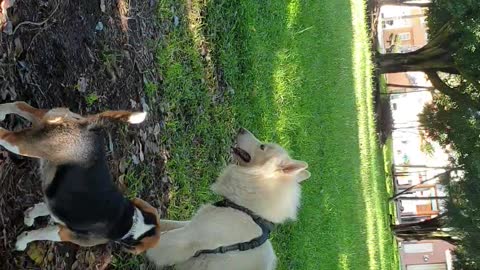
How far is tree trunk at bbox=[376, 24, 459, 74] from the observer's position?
15349 mm

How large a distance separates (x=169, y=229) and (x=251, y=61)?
377 centimetres

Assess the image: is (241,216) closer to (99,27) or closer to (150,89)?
(150,89)

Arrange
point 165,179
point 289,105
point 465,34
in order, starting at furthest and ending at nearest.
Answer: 1. point 465,34
2. point 289,105
3. point 165,179

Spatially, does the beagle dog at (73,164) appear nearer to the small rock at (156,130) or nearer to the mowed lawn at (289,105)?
the small rock at (156,130)

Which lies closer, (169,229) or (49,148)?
(49,148)

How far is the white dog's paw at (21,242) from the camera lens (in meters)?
3.79

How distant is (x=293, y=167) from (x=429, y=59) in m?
12.6

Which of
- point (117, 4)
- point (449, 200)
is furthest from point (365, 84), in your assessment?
point (117, 4)

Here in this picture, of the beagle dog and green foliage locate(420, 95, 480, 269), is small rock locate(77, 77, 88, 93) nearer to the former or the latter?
the beagle dog

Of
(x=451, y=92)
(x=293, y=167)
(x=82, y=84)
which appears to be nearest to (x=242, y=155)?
(x=293, y=167)

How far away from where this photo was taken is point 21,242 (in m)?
3.79

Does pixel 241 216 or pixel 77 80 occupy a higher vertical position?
pixel 77 80

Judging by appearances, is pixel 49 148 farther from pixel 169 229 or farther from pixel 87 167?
pixel 169 229

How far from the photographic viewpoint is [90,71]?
4.91m
